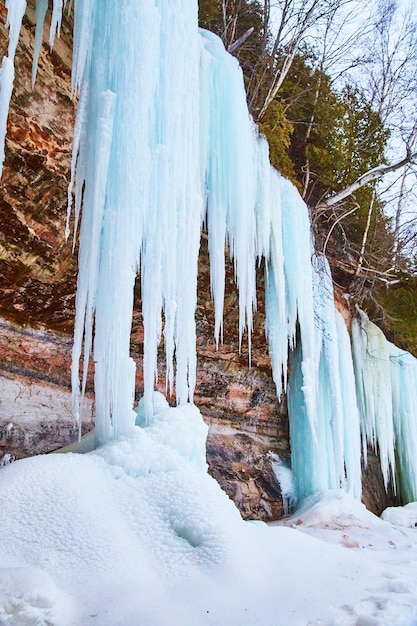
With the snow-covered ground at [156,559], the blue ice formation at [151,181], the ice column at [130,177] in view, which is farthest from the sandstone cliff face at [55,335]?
the snow-covered ground at [156,559]

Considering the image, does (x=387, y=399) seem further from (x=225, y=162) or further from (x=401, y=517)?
(x=225, y=162)

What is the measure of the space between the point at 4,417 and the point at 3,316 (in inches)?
35.3

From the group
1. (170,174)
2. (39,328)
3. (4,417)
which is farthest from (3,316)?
(170,174)

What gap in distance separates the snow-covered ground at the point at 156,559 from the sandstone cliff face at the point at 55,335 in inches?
75.0

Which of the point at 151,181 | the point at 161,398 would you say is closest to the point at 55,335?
the point at 161,398

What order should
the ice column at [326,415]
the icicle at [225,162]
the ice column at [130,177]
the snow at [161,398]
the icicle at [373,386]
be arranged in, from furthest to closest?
the icicle at [373,386] → the ice column at [326,415] → the icicle at [225,162] → the ice column at [130,177] → the snow at [161,398]

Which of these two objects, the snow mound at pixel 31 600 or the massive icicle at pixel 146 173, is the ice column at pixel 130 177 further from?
the snow mound at pixel 31 600

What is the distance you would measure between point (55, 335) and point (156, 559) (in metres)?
3.23

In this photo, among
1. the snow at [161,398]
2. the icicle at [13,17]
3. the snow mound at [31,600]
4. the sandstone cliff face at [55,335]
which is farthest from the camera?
the sandstone cliff face at [55,335]

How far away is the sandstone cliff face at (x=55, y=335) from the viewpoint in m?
3.63

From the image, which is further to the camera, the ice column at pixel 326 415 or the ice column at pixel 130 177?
the ice column at pixel 326 415

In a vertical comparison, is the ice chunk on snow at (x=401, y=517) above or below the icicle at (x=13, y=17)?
below

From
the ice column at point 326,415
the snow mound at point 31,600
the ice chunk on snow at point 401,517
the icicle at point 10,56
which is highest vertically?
the icicle at point 10,56

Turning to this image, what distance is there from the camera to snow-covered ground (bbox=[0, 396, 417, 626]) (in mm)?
1958
